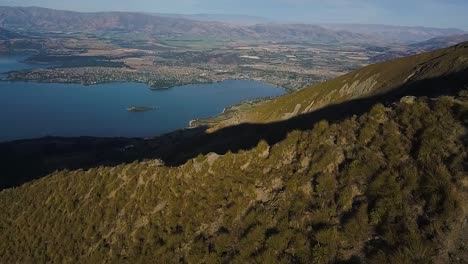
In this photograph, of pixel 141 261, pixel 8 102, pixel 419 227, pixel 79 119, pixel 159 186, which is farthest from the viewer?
pixel 8 102

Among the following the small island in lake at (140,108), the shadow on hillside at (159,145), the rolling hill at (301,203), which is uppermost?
the rolling hill at (301,203)

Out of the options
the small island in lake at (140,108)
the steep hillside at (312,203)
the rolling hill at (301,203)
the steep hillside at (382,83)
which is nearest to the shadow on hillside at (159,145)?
the steep hillside at (382,83)

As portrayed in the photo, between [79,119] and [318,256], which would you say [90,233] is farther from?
[79,119]

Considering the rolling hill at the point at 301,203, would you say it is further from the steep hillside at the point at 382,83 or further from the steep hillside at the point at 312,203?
the steep hillside at the point at 382,83

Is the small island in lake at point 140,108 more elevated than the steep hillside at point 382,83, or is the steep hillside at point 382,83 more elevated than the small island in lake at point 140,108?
the steep hillside at point 382,83

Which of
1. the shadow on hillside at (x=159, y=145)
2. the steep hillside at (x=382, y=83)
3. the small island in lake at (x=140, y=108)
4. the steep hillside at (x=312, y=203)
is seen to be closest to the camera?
the steep hillside at (x=312, y=203)

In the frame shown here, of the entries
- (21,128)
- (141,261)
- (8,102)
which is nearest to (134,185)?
(141,261)

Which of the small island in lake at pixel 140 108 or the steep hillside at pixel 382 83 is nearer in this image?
Result: the steep hillside at pixel 382 83

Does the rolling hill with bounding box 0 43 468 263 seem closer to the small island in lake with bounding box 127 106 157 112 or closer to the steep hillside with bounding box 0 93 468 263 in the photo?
the steep hillside with bounding box 0 93 468 263
